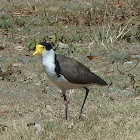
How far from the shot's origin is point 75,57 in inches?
397

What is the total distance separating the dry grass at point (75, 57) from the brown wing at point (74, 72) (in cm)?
45

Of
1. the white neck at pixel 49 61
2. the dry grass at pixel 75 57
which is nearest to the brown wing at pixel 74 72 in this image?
the white neck at pixel 49 61

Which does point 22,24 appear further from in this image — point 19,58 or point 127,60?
point 127,60

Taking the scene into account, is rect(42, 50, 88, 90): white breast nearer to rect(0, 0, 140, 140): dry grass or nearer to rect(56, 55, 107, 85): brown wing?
rect(56, 55, 107, 85): brown wing

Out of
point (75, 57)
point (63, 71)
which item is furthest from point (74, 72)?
point (75, 57)

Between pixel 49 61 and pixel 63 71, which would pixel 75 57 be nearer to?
pixel 63 71

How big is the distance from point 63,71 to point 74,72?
0.75 ft

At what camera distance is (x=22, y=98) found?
7.82m

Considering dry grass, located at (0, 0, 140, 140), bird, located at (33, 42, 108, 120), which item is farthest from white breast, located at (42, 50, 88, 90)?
dry grass, located at (0, 0, 140, 140)

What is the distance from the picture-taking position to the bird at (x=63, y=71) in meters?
6.60

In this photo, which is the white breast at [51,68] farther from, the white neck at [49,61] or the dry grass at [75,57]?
the dry grass at [75,57]

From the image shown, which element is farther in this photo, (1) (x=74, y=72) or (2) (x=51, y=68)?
(1) (x=74, y=72)

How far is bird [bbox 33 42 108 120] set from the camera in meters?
6.60

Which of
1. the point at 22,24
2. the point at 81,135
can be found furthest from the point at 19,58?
the point at 81,135
